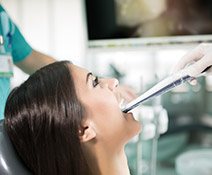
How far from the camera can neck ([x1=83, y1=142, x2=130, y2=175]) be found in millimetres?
1279

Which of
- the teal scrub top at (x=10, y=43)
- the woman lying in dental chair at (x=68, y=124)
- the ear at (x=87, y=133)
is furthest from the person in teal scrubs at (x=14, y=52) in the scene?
the ear at (x=87, y=133)

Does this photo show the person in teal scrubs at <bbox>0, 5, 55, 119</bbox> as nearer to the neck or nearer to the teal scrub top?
the teal scrub top

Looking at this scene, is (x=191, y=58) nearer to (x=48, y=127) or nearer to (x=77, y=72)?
(x=77, y=72)

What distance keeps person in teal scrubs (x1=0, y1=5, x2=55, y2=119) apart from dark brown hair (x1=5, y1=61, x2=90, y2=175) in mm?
474

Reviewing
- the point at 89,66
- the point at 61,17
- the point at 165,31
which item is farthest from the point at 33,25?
the point at 165,31

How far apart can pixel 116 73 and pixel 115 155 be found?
118 centimetres

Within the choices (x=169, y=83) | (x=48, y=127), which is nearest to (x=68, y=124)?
(x=48, y=127)

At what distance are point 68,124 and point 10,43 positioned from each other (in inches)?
29.4

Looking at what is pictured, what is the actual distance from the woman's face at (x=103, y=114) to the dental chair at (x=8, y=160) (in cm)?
24

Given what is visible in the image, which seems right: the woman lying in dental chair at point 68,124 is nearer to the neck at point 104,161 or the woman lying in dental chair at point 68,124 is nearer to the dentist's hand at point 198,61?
the neck at point 104,161

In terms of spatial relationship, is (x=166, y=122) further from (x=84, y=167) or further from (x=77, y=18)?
(x=84, y=167)

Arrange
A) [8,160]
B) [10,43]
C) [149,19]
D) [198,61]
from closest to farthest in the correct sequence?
1. [8,160]
2. [198,61]
3. [10,43]
4. [149,19]

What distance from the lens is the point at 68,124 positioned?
1.20 meters

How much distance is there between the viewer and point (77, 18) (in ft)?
8.11
